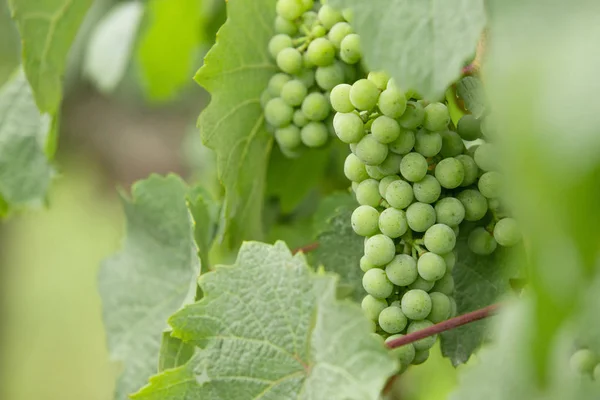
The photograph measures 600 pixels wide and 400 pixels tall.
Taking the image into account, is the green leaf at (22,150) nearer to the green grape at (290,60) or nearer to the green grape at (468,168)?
the green grape at (290,60)

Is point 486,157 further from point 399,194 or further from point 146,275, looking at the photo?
point 146,275

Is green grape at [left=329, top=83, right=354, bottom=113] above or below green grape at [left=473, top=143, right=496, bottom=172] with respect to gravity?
above

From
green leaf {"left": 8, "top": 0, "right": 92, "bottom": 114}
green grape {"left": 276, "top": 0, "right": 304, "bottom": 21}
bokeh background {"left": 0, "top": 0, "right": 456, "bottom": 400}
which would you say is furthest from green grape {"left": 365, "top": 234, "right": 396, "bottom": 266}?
bokeh background {"left": 0, "top": 0, "right": 456, "bottom": 400}

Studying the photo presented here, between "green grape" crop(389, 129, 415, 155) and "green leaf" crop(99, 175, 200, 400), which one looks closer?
"green grape" crop(389, 129, 415, 155)

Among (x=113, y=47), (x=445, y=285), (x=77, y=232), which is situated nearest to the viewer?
(x=445, y=285)

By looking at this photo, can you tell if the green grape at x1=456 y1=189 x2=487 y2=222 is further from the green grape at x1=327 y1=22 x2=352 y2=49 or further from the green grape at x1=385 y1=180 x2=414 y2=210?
the green grape at x1=327 y1=22 x2=352 y2=49

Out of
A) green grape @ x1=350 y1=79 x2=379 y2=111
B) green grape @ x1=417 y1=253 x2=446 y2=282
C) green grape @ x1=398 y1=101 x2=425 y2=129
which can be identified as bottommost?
green grape @ x1=417 y1=253 x2=446 y2=282

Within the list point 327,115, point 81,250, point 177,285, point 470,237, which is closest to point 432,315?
point 470,237

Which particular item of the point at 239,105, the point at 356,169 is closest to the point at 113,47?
the point at 239,105
